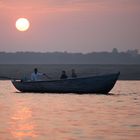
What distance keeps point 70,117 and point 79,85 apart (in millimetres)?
14754

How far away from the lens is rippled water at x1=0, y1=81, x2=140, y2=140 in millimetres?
24266

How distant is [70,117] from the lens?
3005cm

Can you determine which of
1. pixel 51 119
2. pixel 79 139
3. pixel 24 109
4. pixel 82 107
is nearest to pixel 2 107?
pixel 24 109

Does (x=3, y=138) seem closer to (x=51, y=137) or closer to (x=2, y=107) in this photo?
(x=51, y=137)

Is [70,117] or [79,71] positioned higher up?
[79,71]

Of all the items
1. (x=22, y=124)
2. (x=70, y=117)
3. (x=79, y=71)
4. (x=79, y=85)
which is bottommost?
(x=22, y=124)

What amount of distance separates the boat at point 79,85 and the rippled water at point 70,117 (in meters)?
0.83

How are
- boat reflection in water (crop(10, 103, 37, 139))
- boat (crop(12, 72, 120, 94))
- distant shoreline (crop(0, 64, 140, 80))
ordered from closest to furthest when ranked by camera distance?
boat reflection in water (crop(10, 103, 37, 139)), boat (crop(12, 72, 120, 94)), distant shoreline (crop(0, 64, 140, 80))

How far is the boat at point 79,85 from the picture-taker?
44.2m

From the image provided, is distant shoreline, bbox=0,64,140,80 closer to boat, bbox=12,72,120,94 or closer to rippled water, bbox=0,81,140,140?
boat, bbox=12,72,120,94

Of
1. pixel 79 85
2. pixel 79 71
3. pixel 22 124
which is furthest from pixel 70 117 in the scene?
pixel 79 71

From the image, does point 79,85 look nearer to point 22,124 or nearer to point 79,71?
point 22,124

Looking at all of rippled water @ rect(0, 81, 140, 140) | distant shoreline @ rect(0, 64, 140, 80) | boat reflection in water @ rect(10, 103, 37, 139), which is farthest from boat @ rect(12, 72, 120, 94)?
distant shoreline @ rect(0, 64, 140, 80)

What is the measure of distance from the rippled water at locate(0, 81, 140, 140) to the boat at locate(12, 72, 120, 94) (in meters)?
0.83
